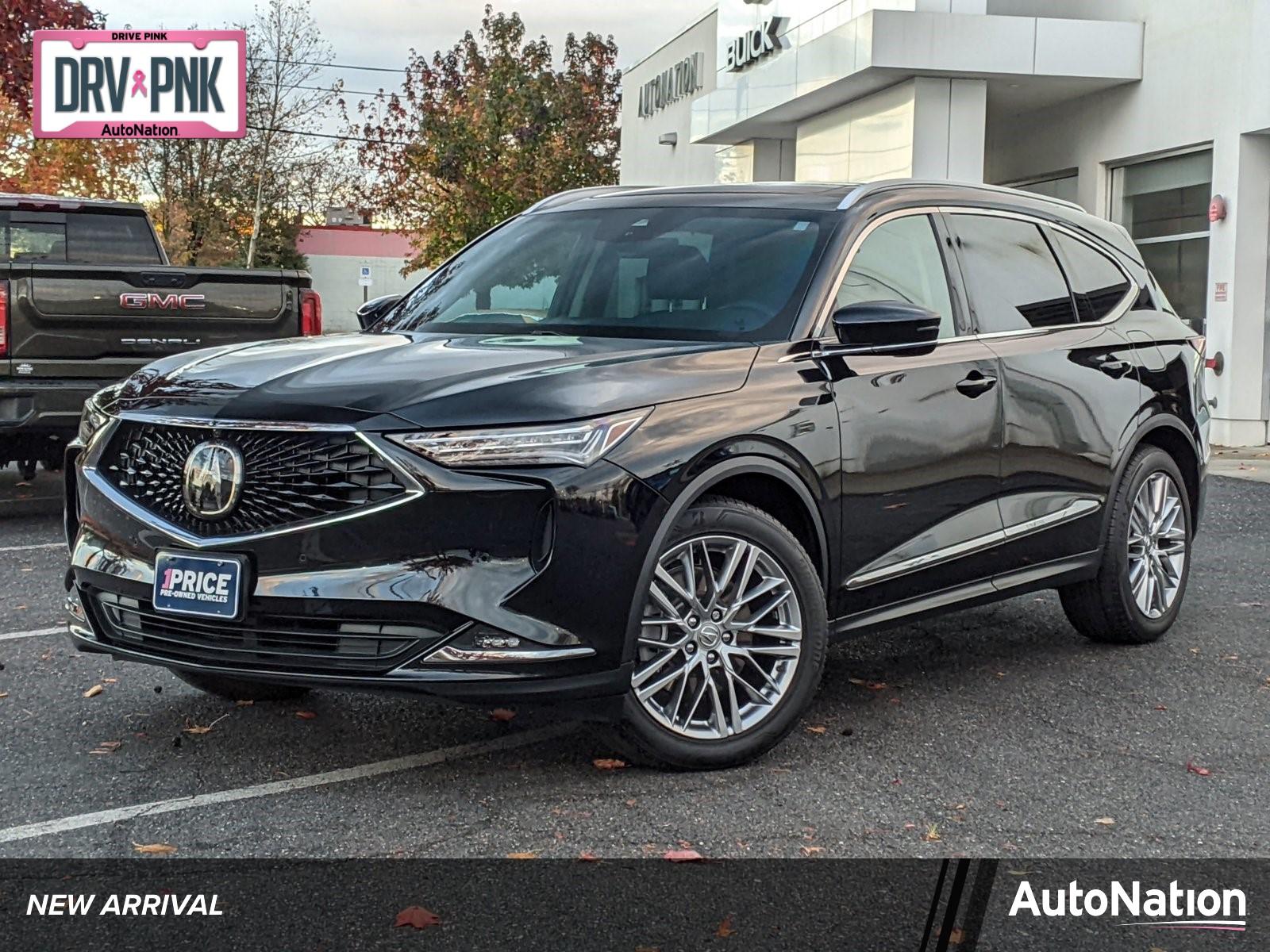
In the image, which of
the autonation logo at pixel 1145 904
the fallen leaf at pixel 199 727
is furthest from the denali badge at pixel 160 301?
the autonation logo at pixel 1145 904

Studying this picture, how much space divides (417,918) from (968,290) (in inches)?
130

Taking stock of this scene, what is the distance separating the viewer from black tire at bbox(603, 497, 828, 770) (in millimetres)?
4457

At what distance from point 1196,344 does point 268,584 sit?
4.50m

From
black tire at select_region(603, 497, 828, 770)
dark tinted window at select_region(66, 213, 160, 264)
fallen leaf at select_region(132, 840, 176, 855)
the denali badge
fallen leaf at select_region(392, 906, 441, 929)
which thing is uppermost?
dark tinted window at select_region(66, 213, 160, 264)

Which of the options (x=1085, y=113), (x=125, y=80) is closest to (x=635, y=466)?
(x=1085, y=113)

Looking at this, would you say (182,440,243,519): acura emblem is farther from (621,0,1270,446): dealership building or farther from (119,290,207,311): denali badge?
(621,0,1270,446): dealership building

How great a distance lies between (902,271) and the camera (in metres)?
5.54

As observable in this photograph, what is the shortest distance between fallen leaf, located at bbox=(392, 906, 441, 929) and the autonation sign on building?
25.1 m

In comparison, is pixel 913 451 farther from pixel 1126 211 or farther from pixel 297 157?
pixel 297 157

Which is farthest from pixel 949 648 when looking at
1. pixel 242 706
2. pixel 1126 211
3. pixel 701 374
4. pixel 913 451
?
pixel 1126 211

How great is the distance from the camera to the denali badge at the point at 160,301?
31.4 feet

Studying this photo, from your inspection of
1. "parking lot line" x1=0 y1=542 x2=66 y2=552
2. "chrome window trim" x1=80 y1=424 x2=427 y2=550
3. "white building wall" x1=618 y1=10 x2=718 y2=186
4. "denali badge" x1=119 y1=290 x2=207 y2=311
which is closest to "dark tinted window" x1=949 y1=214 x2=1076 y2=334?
"chrome window trim" x1=80 y1=424 x2=427 y2=550

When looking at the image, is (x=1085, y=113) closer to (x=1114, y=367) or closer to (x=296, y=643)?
(x=1114, y=367)

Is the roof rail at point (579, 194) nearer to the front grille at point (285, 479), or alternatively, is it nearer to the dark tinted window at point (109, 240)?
the front grille at point (285, 479)
